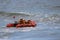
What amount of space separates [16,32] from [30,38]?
1705 mm

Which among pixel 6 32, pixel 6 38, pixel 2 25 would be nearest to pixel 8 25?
pixel 2 25

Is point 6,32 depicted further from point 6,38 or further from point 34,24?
point 34,24

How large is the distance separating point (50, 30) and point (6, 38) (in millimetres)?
2887

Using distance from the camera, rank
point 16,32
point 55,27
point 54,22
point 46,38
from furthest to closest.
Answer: point 54,22 → point 55,27 → point 16,32 → point 46,38

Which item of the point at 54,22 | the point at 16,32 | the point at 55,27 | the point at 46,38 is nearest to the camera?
the point at 46,38

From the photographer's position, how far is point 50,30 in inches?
734

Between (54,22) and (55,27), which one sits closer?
(55,27)

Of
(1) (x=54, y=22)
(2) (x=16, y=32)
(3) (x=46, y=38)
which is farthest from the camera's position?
(1) (x=54, y=22)

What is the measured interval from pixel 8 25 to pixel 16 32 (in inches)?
91.1

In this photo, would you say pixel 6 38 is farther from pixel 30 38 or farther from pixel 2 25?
pixel 2 25

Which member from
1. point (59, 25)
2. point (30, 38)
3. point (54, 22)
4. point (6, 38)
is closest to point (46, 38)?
point (30, 38)

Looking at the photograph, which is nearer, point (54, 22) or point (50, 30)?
point (50, 30)

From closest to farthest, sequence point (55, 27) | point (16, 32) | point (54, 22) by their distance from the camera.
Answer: point (16, 32) < point (55, 27) < point (54, 22)

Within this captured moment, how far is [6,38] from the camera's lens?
1689cm
